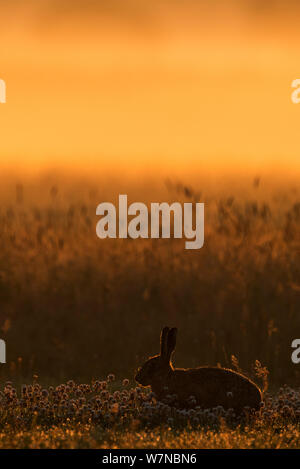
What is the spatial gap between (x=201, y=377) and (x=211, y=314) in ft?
17.9

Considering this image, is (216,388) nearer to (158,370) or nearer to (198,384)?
(198,384)

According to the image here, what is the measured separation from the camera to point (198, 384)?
9.15 m

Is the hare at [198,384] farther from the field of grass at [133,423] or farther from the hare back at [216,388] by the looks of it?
the field of grass at [133,423]

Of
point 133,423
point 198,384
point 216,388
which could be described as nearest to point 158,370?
point 198,384

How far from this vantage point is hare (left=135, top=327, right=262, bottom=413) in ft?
29.5

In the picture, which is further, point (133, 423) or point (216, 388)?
point (216, 388)

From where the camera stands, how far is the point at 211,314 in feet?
47.9

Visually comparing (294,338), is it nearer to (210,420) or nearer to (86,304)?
(86,304)

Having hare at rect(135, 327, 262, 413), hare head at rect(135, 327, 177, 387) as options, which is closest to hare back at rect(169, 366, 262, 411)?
hare at rect(135, 327, 262, 413)

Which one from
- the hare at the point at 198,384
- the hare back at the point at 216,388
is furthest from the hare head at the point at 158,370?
the hare back at the point at 216,388

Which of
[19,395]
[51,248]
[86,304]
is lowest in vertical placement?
[19,395]

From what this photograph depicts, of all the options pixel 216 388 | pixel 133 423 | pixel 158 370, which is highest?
pixel 158 370

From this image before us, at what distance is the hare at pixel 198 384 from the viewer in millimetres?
9000

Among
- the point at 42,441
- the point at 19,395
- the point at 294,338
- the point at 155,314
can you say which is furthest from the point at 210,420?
the point at 155,314
